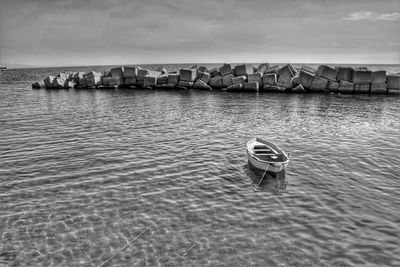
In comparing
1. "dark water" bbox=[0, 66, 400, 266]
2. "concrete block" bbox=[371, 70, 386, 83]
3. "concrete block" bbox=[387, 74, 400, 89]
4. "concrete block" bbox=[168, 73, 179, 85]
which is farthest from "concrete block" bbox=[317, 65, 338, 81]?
"concrete block" bbox=[168, 73, 179, 85]

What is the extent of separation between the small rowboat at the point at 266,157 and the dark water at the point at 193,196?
64 centimetres

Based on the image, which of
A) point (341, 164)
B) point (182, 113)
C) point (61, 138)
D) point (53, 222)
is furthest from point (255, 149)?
point (182, 113)

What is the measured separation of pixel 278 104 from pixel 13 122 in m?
23.2

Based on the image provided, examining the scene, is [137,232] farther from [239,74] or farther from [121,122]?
[239,74]

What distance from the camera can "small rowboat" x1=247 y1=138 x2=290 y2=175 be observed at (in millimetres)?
13062

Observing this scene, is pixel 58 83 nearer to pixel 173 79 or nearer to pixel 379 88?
pixel 173 79

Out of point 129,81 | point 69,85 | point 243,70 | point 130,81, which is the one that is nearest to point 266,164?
point 243,70

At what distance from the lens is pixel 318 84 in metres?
41.1

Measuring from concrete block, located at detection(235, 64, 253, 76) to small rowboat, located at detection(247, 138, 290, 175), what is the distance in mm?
28833

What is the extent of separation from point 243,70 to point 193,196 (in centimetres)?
3474

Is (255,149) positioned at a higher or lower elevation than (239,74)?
lower

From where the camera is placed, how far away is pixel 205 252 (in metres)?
8.42

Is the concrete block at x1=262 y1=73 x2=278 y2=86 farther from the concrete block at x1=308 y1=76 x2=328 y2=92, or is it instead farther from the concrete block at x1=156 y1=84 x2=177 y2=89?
the concrete block at x1=156 y1=84 x2=177 y2=89

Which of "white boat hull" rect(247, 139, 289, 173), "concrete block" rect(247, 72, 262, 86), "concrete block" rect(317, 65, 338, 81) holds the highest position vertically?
"concrete block" rect(317, 65, 338, 81)
